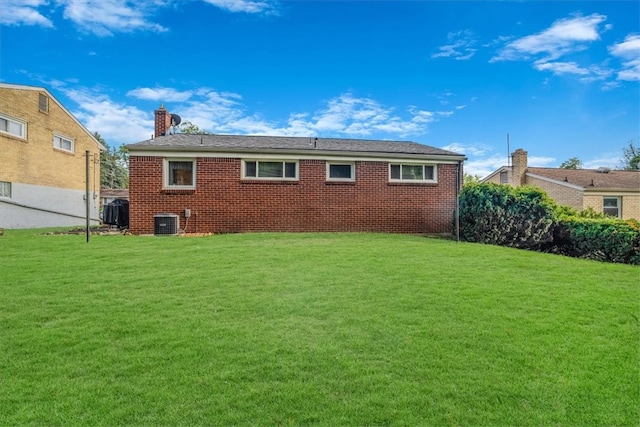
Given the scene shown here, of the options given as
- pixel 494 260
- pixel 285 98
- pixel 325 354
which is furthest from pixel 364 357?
pixel 285 98

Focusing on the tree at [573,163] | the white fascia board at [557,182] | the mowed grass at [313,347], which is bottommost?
the mowed grass at [313,347]

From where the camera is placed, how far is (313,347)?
3.29 m

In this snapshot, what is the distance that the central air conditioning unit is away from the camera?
11.6m

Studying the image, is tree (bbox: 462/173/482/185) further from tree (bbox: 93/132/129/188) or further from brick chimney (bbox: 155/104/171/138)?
tree (bbox: 93/132/129/188)

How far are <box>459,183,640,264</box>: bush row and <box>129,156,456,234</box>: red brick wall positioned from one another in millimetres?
1724

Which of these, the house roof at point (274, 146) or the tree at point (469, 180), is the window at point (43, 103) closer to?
the house roof at point (274, 146)

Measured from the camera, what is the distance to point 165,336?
11.4 ft

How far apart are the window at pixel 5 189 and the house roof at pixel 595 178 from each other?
29987 millimetres

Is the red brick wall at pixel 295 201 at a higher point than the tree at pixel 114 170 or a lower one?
lower

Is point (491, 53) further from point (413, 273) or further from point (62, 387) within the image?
point (62, 387)

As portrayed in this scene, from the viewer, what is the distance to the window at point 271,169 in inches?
507

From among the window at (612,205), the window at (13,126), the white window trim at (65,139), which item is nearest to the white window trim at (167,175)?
the window at (13,126)

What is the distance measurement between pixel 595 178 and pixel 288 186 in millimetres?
21233

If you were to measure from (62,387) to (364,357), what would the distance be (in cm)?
234
